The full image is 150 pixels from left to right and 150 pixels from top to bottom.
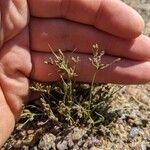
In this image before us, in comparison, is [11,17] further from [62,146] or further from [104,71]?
[62,146]

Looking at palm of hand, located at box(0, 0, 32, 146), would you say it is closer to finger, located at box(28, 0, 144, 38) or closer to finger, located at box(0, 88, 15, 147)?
finger, located at box(0, 88, 15, 147)

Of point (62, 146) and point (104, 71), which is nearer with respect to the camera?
point (62, 146)

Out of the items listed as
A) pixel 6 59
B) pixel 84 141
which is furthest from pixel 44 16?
pixel 84 141

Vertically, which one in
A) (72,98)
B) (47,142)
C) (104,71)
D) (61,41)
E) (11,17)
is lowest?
(47,142)

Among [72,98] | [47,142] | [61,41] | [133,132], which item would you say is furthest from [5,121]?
[133,132]

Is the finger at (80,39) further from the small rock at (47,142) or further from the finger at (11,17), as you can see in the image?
the small rock at (47,142)

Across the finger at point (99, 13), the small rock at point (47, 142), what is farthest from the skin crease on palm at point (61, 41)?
the small rock at point (47, 142)

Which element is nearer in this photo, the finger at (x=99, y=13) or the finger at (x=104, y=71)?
the finger at (x=99, y=13)
